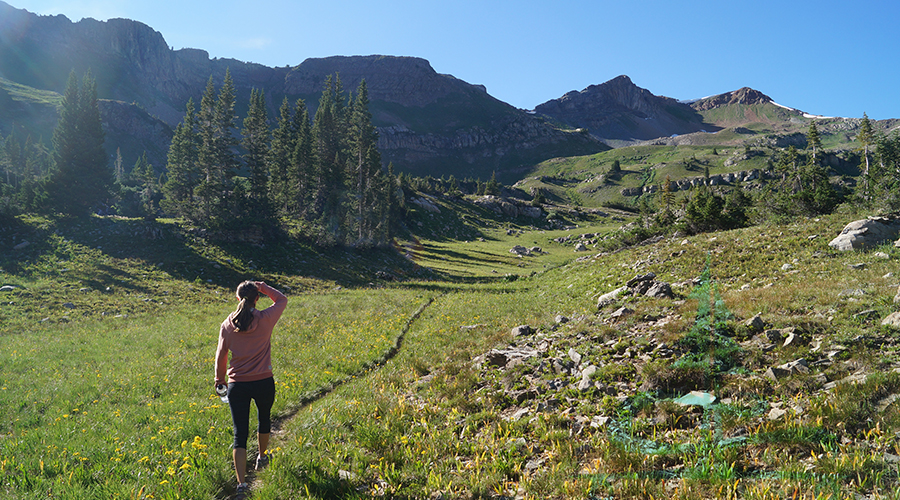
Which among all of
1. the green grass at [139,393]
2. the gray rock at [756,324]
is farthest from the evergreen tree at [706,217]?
the gray rock at [756,324]

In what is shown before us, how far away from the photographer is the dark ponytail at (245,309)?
6207 mm

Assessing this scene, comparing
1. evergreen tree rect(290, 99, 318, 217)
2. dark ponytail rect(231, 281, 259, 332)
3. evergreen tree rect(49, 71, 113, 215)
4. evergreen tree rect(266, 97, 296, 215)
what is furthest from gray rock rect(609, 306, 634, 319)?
evergreen tree rect(49, 71, 113, 215)

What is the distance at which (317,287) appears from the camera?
30.7m

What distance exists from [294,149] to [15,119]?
589 feet

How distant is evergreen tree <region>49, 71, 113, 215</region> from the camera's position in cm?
3859

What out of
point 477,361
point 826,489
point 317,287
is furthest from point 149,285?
point 826,489

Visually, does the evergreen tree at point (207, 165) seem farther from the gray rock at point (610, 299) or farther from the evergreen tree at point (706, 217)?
the evergreen tree at point (706, 217)

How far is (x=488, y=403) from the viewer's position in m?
7.96

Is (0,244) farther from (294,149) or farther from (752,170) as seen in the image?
(752,170)

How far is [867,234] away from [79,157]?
209 ft

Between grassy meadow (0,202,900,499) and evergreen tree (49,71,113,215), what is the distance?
26.1 meters

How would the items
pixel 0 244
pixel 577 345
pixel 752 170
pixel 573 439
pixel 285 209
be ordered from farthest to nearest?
pixel 752 170
pixel 285 209
pixel 0 244
pixel 577 345
pixel 573 439

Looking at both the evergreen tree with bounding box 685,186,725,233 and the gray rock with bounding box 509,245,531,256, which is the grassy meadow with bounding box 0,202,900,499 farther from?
the gray rock with bounding box 509,245,531,256

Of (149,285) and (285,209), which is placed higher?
(285,209)
